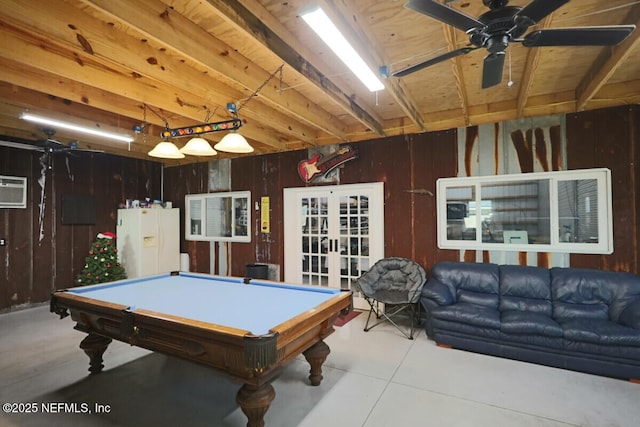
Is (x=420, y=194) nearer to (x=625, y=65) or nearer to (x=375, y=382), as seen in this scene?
(x=625, y=65)

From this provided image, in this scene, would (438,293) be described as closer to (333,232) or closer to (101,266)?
(333,232)

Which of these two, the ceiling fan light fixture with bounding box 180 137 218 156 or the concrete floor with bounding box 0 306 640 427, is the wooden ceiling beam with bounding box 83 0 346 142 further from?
the concrete floor with bounding box 0 306 640 427

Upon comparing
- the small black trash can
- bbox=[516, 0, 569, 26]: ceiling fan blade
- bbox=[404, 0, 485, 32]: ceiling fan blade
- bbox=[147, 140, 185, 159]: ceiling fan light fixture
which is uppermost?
bbox=[404, 0, 485, 32]: ceiling fan blade

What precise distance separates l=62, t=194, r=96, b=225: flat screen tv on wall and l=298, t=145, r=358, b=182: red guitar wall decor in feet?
13.3

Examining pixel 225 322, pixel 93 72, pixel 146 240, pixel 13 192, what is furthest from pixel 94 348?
pixel 13 192

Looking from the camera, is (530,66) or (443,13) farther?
(530,66)

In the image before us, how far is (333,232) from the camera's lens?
5262 mm

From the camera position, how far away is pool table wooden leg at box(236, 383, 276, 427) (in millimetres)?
1892

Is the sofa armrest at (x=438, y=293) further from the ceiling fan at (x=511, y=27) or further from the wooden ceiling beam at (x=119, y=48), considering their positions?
the wooden ceiling beam at (x=119, y=48)

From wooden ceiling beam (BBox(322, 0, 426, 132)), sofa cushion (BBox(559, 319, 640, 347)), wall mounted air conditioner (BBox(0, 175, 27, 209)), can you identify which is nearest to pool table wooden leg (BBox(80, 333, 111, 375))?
wooden ceiling beam (BBox(322, 0, 426, 132))

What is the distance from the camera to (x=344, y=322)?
14.3 ft

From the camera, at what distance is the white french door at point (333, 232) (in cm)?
493

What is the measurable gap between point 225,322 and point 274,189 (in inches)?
156

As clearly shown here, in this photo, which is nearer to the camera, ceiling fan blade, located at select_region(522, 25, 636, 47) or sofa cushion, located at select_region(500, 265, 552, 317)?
ceiling fan blade, located at select_region(522, 25, 636, 47)
